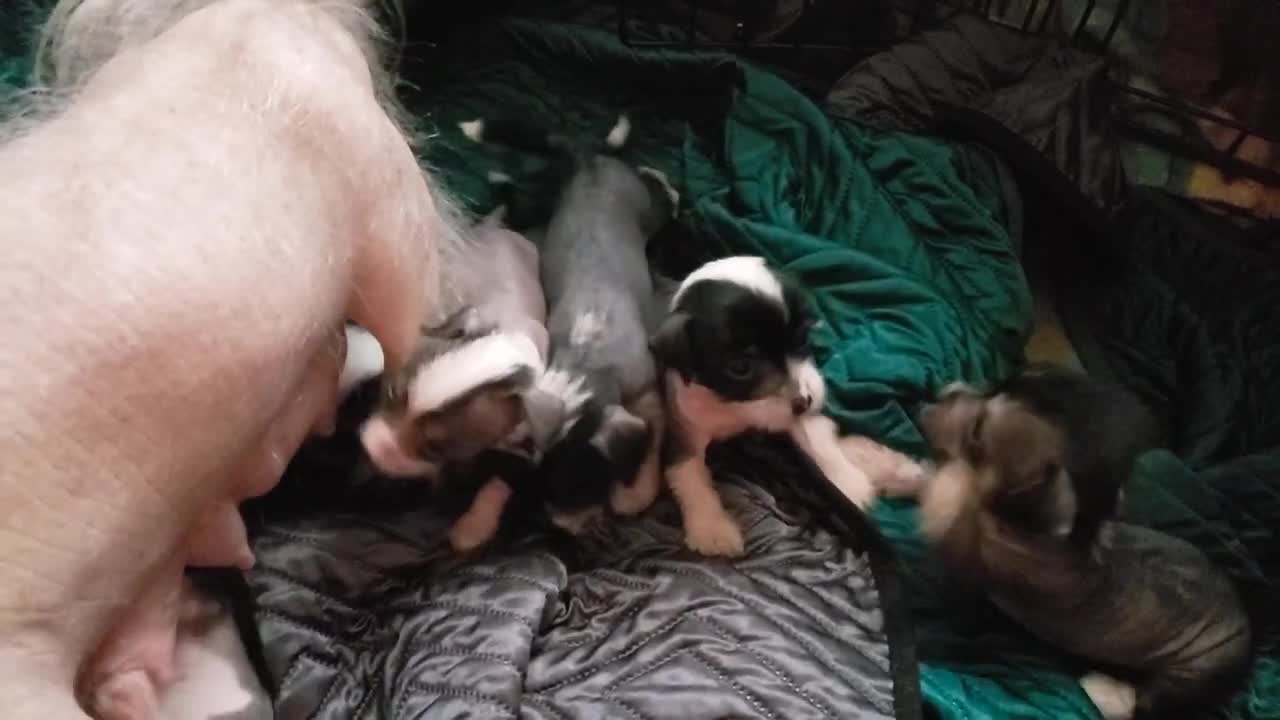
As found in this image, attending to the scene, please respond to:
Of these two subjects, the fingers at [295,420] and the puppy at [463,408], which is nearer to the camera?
the fingers at [295,420]

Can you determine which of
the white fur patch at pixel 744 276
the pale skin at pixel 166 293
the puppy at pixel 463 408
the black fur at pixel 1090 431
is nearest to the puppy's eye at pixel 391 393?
the puppy at pixel 463 408

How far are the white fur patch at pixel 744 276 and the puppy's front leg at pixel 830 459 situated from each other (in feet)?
0.66

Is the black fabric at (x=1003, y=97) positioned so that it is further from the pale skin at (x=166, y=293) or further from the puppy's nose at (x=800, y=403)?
the pale skin at (x=166, y=293)

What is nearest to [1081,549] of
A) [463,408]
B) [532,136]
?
[463,408]

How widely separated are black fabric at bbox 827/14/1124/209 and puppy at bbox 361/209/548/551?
890mm

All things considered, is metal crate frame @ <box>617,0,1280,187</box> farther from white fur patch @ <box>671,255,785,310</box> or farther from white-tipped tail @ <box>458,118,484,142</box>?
white fur patch @ <box>671,255,785,310</box>

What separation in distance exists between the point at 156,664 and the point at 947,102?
1.63 meters

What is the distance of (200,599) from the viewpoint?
1.19m

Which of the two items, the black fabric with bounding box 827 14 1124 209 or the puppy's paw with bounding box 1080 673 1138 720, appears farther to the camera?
the black fabric with bounding box 827 14 1124 209

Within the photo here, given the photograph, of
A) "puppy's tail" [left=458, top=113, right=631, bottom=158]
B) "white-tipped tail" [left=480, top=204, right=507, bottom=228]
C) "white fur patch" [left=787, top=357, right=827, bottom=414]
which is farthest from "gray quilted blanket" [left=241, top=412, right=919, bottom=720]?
"puppy's tail" [left=458, top=113, right=631, bottom=158]

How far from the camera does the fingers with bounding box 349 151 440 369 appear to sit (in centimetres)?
122

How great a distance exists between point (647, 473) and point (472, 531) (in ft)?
0.81

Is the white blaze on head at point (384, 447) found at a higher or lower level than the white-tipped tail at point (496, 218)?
lower

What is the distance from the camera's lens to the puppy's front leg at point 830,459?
1671 mm
